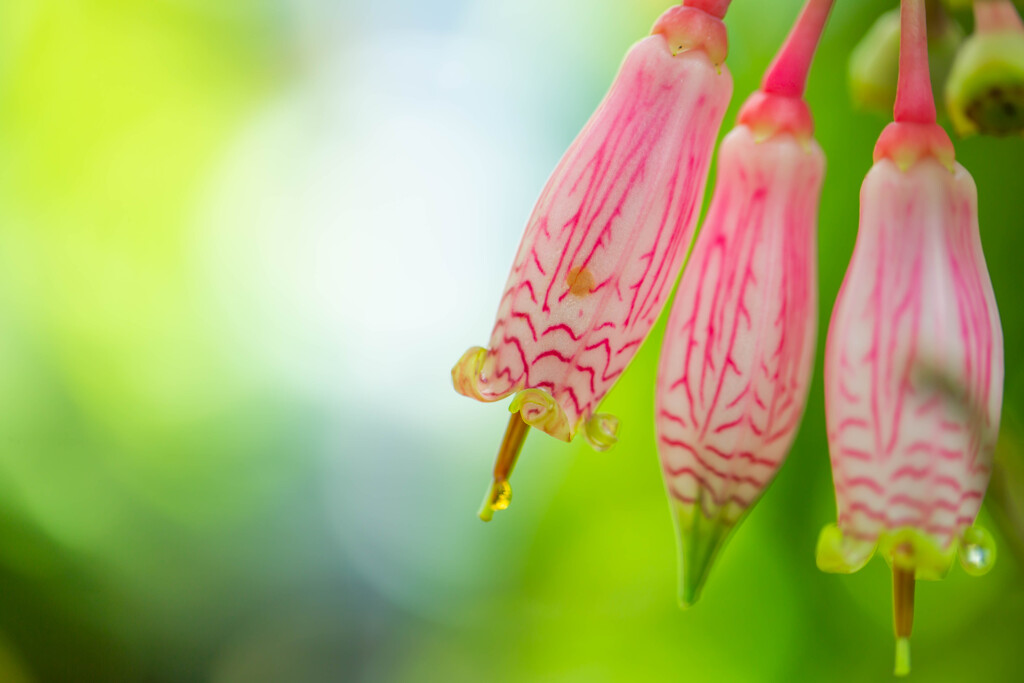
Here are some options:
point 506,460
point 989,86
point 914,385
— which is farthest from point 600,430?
point 989,86

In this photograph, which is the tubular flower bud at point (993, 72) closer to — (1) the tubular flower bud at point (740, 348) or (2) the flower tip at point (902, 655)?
(1) the tubular flower bud at point (740, 348)

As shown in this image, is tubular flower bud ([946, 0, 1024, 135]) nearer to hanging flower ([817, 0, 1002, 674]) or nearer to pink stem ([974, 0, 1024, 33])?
pink stem ([974, 0, 1024, 33])

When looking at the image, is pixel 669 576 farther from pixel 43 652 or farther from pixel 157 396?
pixel 43 652

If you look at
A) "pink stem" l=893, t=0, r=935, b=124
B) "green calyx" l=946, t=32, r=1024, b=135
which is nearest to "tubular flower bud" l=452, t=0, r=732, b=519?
"pink stem" l=893, t=0, r=935, b=124

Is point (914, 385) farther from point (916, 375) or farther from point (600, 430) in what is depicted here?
point (600, 430)

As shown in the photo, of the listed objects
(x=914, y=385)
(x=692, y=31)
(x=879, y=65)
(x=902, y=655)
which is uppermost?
(x=692, y=31)

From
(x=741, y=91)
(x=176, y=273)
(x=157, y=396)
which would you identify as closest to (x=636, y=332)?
(x=741, y=91)
